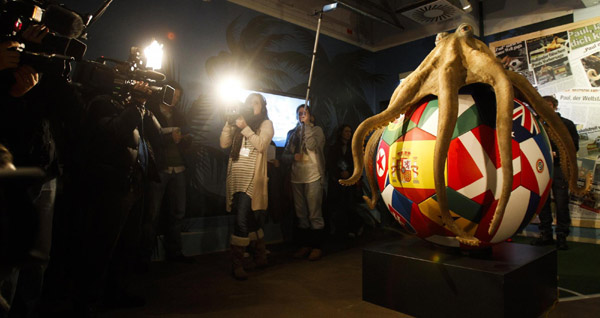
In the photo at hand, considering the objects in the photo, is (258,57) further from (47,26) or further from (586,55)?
(586,55)

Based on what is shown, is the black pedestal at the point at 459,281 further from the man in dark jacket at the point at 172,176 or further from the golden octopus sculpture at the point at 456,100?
the man in dark jacket at the point at 172,176

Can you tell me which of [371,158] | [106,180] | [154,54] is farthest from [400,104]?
[154,54]

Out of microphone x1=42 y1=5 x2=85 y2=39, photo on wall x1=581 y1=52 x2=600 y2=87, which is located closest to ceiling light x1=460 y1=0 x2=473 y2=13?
photo on wall x1=581 y1=52 x2=600 y2=87

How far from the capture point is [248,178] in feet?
10.4

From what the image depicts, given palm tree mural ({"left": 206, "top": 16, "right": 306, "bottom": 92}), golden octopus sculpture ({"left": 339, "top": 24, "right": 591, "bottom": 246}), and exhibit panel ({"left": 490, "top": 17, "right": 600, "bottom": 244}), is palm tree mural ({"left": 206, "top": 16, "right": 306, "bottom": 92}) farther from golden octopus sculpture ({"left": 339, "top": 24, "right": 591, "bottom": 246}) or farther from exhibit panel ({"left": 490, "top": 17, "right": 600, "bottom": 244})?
golden octopus sculpture ({"left": 339, "top": 24, "right": 591, "bottom": 246})

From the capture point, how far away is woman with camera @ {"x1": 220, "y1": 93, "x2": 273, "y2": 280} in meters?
3.07

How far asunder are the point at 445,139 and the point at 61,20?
5.77 feet

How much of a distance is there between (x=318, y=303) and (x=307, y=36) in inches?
167

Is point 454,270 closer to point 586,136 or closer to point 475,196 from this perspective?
point 475,196

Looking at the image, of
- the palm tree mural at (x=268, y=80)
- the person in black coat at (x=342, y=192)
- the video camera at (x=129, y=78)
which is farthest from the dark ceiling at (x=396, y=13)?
the video camera at (x=129, y=78)

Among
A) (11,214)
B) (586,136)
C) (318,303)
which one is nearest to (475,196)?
(11,214)

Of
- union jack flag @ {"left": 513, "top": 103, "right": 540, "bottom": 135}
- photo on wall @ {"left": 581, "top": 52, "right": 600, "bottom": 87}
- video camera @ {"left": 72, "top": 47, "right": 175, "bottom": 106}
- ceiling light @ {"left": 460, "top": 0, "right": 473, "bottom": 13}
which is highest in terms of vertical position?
ceiling light @ {"left": 460, "top": 0, "right": 473, "bottom": 13}

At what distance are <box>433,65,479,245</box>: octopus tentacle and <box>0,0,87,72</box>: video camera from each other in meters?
1.62

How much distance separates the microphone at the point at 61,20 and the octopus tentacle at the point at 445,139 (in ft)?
5.54
